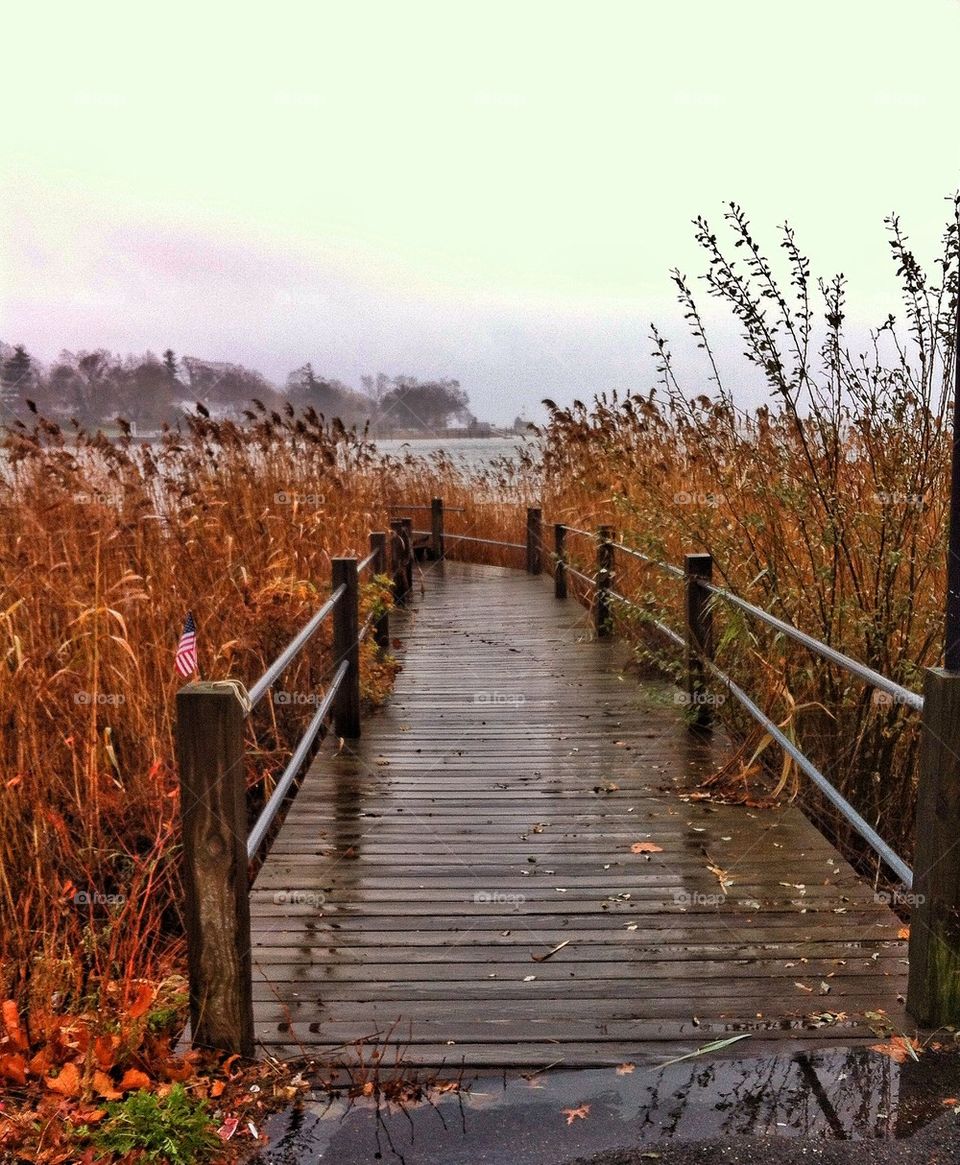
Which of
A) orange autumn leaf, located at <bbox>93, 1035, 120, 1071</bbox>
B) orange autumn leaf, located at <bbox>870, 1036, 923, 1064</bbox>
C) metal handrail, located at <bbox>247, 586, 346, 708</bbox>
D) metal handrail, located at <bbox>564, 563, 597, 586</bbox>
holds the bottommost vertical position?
orange autumn leaf, located at <bbox>870, 1036, 923, 1064</bbox>

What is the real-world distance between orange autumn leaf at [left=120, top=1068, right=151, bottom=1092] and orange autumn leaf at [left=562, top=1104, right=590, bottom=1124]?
1.07 m

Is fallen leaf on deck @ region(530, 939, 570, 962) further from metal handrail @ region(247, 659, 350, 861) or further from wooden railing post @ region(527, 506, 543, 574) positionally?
wooden railing post @ region(527, 506, 543, 574)

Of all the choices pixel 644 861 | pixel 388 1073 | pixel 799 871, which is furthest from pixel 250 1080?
pixel 799 871

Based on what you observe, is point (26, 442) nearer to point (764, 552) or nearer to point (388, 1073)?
point (764, 552)

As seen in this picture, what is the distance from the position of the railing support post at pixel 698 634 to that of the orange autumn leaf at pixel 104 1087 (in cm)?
369

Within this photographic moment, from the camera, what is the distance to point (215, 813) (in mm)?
2691

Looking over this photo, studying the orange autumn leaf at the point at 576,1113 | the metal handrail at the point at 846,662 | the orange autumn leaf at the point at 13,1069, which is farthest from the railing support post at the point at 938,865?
the orange autumn leaf at the point at 13,1069

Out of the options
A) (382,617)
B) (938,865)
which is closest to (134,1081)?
(938,865)

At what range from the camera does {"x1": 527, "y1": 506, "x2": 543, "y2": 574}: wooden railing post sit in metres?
14.4

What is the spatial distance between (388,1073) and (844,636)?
2998 millimetres

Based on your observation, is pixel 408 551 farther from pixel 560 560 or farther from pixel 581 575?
pixel 581 575

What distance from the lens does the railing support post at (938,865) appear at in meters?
2.76

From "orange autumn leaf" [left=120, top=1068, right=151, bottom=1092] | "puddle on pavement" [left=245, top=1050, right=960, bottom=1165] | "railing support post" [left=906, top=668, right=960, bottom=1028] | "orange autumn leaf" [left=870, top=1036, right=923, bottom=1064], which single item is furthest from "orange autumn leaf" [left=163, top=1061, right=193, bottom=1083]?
"railing support post" [left=906, top=668, right=960, bottom=1028]

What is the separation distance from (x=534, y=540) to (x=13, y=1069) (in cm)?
1213
